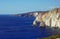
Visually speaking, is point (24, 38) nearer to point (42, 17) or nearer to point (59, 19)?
point (59, 19)

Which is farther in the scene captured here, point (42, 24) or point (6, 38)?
point (42, 24)

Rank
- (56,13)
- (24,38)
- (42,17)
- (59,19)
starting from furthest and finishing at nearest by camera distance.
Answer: (42,17), (56,13), (59,19), (24,38)

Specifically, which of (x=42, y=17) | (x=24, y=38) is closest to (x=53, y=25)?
(x=42, y=17)

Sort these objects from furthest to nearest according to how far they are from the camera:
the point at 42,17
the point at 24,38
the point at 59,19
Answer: the point at 42,17 → the point at 59,19 → the point at 24,38

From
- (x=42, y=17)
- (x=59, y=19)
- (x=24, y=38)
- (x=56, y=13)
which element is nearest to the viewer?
(x=24, y=38)

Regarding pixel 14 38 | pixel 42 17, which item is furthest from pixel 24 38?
pixel 42 17

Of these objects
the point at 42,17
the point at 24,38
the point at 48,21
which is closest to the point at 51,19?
the point at 48,21

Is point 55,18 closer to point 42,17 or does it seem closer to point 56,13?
point 56,13

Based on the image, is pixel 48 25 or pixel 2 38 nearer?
pixel 2 38
